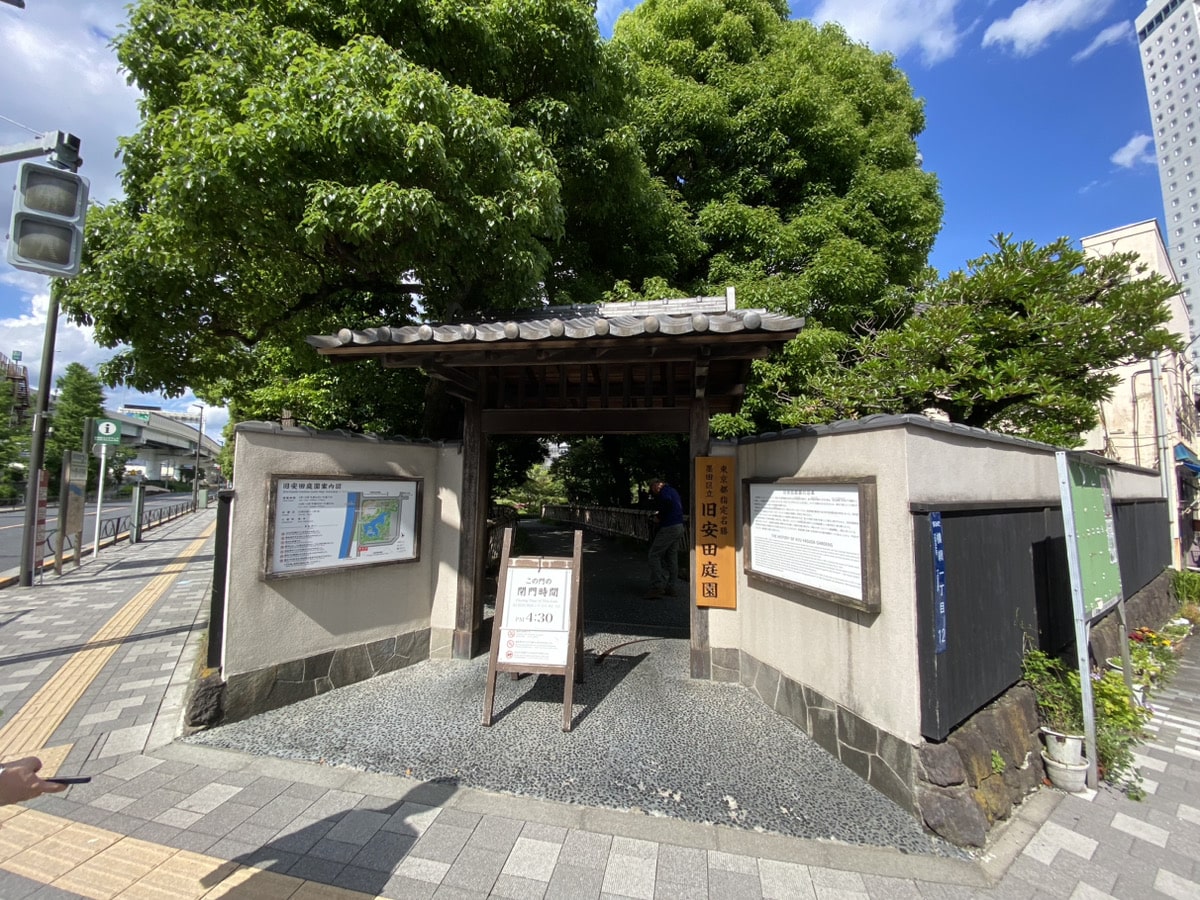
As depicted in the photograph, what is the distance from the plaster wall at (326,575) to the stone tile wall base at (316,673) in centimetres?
6

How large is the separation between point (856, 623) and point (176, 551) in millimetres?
16934

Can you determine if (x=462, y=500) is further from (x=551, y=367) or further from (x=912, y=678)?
(x=912, y=678)

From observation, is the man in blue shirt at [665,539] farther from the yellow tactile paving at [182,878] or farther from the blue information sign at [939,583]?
the yellow tactile paving at [182,878]

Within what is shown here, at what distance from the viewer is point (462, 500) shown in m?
5.33

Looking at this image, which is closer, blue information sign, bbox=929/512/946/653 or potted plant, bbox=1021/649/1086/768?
blue information sign, bbox=929/512/946/653

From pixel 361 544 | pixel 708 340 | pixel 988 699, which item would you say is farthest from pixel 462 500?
pixel 988 699

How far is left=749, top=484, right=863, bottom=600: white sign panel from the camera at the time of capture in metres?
3.49

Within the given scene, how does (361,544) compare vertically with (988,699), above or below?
above

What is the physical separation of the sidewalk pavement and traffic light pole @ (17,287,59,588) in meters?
7.52

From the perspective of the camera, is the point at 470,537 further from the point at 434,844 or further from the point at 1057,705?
the point at 1057,705

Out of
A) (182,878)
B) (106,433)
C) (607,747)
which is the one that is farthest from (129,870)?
(106,433)

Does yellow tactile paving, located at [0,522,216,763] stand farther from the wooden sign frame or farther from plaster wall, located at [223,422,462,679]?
the wooden sign frame

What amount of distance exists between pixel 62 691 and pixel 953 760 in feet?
22.2

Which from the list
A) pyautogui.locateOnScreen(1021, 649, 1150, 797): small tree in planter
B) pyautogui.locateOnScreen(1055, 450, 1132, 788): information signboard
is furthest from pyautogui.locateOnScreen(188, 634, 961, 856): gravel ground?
pyautogui.locateOnScreen(1055, 450, 1132, 788): information signboard
